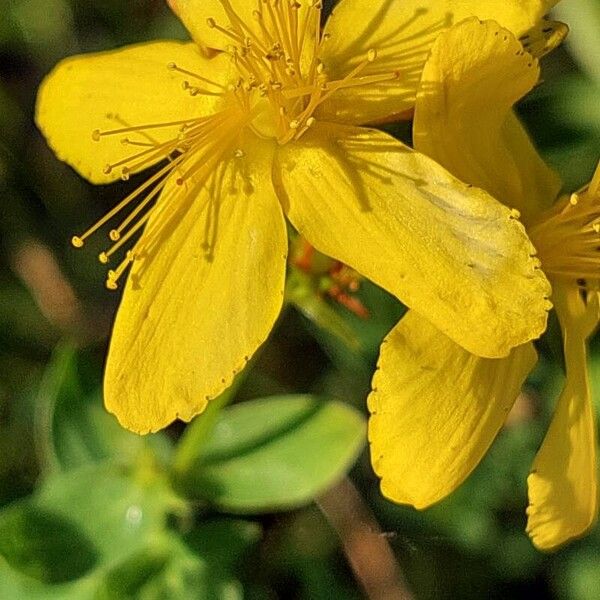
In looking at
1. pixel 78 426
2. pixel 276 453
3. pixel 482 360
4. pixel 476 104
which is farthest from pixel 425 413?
pixel 78 426

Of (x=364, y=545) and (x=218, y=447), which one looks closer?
(x=218, y=447)

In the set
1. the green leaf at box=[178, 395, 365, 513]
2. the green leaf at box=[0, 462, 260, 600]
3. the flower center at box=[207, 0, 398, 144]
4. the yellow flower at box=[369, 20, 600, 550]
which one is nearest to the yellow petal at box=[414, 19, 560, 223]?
the yellow flower at box=[369, 20, 600, 550]

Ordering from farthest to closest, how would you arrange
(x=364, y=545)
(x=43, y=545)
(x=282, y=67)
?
(x=364, y=545) → (x=43, y=545) → (x=282, y=67)

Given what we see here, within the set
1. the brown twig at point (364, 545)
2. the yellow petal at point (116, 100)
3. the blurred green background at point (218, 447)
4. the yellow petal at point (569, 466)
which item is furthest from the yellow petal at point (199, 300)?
the brown twig at point (364, 545)

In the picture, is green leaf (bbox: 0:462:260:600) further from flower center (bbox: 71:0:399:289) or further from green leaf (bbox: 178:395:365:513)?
A: flower center (bbox: 71:0:399:289)

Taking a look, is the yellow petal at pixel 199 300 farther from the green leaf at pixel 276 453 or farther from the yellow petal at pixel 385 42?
the green leaf at pixel 276 453

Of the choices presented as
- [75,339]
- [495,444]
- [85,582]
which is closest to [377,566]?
[495,444]

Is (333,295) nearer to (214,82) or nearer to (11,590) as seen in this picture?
(214,82)

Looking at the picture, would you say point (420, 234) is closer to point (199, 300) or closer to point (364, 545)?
point (199, 300)
